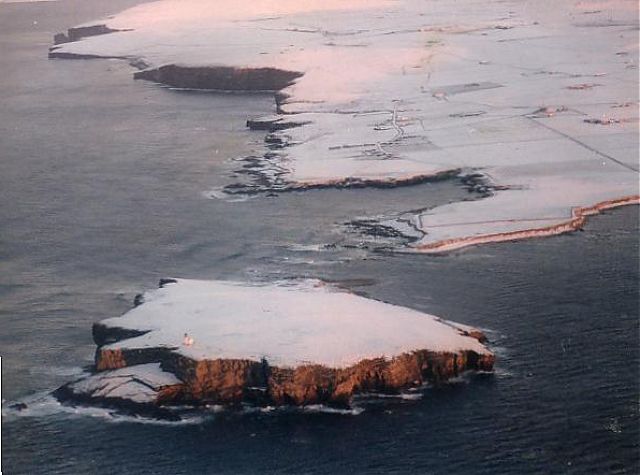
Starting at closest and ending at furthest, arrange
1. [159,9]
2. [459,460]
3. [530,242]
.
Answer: [459,460] → [530,242] → [159,9]

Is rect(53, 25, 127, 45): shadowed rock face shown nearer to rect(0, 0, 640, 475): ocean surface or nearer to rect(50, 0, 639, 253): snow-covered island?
rect(50, 0, 639, 253): snow-covered island

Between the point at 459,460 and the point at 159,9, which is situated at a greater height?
the point at 159,9

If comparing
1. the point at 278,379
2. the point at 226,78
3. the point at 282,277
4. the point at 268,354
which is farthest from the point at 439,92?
the point at 278,379

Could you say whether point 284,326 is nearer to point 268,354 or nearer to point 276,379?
point 268,354

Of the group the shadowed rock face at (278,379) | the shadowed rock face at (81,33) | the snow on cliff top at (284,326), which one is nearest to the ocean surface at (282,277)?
the shadowed rock face at (278,379)

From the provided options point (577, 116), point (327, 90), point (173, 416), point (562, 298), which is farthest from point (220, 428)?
point (327, 90)

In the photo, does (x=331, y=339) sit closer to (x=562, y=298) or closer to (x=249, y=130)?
(x=562, y=298)
